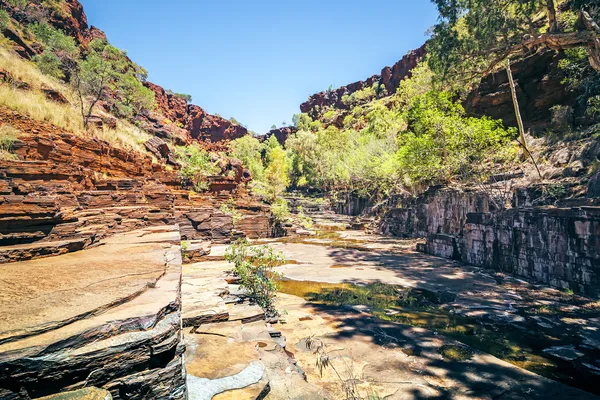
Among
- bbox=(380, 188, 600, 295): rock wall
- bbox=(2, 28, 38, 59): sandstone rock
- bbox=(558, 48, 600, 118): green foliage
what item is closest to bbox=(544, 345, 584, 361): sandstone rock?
bbox=(380, 188, 600, 295): rock wall

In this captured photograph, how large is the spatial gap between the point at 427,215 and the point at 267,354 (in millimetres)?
14970

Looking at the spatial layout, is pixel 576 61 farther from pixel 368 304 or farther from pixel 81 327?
pixel 81 327

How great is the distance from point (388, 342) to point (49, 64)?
28534 millimetres

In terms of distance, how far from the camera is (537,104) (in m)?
17.1

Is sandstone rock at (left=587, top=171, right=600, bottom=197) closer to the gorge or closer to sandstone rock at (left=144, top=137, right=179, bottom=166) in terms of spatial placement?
the gorge

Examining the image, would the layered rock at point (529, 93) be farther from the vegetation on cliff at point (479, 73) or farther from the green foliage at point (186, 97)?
the green foliage at point (186, 97)

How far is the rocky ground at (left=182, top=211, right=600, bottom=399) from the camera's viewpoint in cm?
298

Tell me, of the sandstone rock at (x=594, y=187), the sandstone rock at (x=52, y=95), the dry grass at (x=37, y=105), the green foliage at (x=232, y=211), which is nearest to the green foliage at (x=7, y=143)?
the dry grass at (x=37, y=105)

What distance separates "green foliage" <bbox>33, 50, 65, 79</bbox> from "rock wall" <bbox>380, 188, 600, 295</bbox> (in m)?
27.3

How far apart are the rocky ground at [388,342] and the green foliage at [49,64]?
912 inches

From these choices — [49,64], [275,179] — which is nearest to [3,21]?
[49,64]

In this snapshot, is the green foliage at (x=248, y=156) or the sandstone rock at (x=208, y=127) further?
the sandstone rock at (x=208, y=127)

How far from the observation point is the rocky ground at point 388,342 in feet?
9.78

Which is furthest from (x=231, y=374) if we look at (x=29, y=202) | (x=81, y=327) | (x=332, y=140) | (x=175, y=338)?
(x=332, y=140)
